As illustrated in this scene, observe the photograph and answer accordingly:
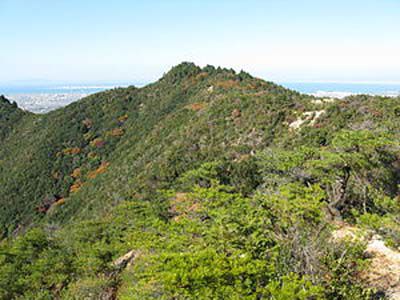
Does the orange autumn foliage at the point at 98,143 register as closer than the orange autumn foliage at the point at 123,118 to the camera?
Yes

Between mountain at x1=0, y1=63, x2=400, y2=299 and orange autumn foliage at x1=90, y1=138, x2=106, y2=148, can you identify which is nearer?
mountain at x1=0, y1=63, x2=400, y2=299

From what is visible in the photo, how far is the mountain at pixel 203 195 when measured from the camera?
1123cm

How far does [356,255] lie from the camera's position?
472 inches

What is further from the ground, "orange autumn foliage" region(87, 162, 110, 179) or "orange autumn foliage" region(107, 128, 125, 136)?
"orange autumn foliage" region(107, 128, 125, 136)

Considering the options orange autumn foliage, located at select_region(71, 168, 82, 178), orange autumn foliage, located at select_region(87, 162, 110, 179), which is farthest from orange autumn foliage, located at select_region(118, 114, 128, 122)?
orange autumn foliage, located at select_region(71, 168, 82, 178)

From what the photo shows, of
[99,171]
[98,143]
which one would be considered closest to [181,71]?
[98,143]

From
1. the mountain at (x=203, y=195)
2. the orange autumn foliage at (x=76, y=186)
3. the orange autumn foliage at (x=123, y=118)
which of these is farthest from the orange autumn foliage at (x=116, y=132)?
the orange autumn foliage at (x=76, y=186)

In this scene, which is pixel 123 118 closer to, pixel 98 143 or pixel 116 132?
pixel 116 132

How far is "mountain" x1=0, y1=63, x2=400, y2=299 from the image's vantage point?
36.9 feet

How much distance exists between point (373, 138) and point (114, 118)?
257ft

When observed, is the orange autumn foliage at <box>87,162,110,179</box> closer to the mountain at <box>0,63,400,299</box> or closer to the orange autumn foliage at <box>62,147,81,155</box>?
the mountain at <box>0,63,400,299</box>

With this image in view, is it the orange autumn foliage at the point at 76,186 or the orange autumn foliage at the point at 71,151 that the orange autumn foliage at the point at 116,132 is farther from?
the orange autumn foliage at the point at 76,186

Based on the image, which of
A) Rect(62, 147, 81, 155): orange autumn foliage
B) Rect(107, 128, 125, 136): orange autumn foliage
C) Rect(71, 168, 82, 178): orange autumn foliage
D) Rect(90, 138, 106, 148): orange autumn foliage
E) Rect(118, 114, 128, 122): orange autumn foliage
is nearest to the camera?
Rect(71, 168, 82, 178): orange autumn foliage

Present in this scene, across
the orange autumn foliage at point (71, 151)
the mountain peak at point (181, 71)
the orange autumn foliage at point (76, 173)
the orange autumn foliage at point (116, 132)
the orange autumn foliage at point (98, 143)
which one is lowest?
the orange autumn foliage at point (76, 173)
